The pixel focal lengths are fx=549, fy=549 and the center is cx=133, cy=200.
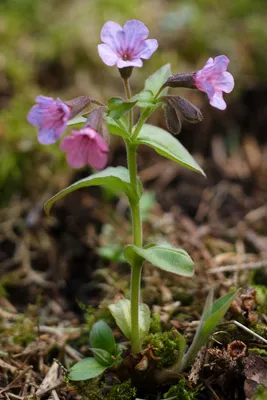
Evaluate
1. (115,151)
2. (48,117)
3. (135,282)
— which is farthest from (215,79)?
(115,151)

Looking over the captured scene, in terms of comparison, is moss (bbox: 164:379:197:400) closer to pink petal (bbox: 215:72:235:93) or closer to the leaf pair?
the leaf pair

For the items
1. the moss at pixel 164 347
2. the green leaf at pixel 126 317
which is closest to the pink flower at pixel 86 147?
the green leaf at pixel 126 317

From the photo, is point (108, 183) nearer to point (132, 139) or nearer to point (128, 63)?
point (132, 139)

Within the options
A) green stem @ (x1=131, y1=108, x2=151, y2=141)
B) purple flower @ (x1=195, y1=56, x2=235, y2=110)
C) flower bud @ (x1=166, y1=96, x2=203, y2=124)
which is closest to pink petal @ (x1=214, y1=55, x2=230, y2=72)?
purple flower @ (x1=195, y1=56, x2=235, y2=110)

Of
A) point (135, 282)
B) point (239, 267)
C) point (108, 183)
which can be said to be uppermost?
point (108, 183)

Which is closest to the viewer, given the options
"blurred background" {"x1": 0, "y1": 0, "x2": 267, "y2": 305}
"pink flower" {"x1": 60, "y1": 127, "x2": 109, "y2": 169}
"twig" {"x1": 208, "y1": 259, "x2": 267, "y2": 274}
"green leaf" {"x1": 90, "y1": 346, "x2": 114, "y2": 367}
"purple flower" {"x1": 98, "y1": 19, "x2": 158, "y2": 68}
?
"pink flower" {"x1": 60, "y1": 127, "x2": 109, "y2": 169}
